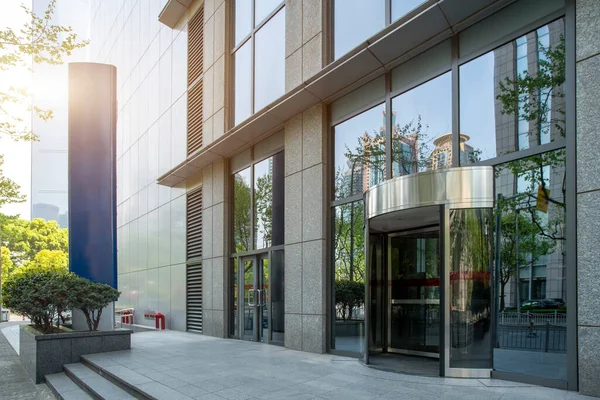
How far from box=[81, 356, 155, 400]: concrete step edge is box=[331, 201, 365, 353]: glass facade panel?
13.8 feet

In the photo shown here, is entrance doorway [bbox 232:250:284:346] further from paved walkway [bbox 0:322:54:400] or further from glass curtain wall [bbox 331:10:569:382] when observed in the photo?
glass curtain wall [bbox 331:10:569:382]

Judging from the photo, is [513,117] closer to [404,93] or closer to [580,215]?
[580,215]

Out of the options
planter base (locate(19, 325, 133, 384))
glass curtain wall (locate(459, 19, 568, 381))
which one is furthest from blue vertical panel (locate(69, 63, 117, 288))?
glass curtain wall (locate(459, 19, 568, 381))

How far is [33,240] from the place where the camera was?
53.3 meters

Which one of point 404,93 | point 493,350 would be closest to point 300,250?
point 404,93

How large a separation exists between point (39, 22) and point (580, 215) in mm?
11399

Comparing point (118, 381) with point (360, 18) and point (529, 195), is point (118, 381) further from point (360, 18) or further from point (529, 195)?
point (360, 18)

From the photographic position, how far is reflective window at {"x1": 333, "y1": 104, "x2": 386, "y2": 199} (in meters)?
9.73

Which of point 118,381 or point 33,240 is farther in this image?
point 33,240

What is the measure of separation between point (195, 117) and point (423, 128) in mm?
10472

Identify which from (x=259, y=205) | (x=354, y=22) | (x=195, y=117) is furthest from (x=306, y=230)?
(x=195, y=117)

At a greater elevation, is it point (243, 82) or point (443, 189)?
point (243, 82)

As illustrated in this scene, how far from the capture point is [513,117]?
23.8 feet

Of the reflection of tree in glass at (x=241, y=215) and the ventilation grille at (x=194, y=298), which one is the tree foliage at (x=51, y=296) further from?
the ventilation grille at (x=194, y=298)
